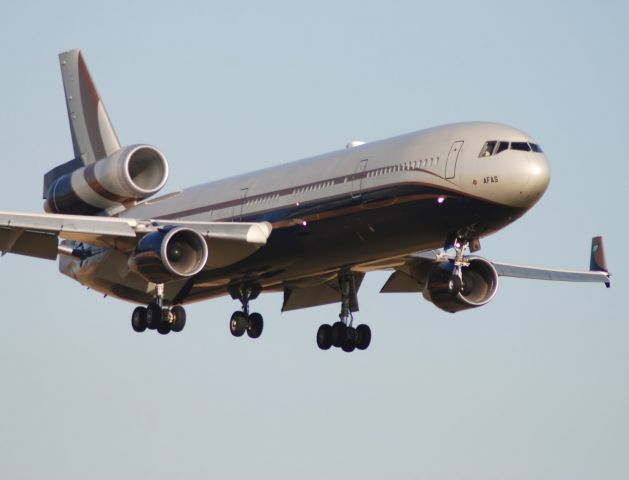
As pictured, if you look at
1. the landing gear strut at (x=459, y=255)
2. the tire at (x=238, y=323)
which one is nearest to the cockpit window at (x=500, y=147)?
the landing gear strut at (x=459, y=255)

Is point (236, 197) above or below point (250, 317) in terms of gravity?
above

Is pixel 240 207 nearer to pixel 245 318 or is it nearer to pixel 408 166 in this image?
pixel 245 318

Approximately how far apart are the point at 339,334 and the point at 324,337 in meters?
0.53

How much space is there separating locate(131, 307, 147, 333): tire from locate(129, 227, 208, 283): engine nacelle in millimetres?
3344

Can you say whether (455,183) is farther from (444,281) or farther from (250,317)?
(250,317)

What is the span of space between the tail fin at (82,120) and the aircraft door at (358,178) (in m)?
11.7

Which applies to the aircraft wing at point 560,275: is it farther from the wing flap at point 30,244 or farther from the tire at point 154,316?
the wing flap at point 30,244

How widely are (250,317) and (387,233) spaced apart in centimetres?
801

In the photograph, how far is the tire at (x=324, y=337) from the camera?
4762 centimetres

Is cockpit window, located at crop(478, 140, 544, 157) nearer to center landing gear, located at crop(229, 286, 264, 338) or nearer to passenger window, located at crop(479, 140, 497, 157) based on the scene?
passenger window, located at crop(479, 140, 497, 157)

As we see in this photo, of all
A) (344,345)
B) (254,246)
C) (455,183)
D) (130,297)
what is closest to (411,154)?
(455,183)

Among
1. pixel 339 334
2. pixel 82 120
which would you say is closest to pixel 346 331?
pixel 339 334

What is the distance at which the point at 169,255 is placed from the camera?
42.8 meters

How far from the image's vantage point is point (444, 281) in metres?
45.2
